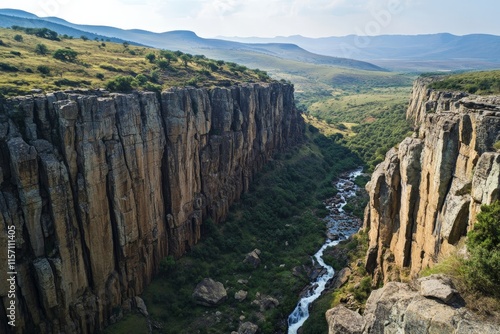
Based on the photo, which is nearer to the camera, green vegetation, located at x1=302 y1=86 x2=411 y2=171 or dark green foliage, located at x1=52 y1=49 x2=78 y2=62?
dark green foliage, located at x1=52 y1=49 x2=78 y2=62

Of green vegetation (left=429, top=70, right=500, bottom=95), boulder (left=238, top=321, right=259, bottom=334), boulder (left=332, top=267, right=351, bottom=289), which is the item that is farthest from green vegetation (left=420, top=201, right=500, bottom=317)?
green vegetation (left=429, top=70, right=500, bottom=95)

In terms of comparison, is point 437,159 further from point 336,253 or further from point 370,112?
point 370,112

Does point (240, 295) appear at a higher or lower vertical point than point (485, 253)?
lower

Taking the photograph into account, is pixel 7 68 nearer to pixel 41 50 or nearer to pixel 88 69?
pixel 88 69

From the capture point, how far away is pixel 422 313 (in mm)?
20250

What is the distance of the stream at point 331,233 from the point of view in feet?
167

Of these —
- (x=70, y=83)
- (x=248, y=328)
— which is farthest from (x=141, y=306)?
(x=70, y=83)

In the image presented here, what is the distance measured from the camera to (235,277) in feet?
187

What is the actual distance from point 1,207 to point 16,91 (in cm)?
1472

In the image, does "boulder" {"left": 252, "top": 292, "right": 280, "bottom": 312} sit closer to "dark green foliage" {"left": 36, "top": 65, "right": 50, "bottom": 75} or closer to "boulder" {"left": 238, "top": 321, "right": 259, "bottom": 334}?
"boulder" {"left": 238, "top": 321, "right": 259, "bottom": 334}

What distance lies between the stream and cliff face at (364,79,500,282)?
34.0ft

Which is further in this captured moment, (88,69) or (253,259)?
(88,69)

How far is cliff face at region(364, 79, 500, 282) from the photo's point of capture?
2956cm

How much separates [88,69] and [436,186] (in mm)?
56470
